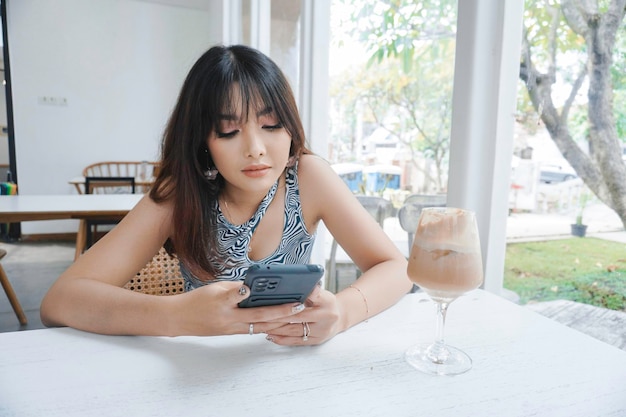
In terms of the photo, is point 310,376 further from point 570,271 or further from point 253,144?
point 570,271

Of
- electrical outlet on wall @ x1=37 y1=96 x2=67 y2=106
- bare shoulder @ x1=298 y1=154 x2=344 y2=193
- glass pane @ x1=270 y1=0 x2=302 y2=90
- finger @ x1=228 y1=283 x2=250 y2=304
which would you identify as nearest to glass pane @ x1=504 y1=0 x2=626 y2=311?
bare shoulder @ x1=298 y1=154 x2=344 y2=193

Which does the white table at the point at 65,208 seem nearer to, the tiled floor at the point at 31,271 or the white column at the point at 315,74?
the tiled floor at the point at 31,271

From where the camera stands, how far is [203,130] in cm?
100

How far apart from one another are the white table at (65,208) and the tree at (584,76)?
2326 millimetres

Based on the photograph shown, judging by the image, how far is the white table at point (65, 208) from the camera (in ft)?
7.78

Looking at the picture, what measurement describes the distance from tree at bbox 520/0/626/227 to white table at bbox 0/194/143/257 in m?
2.33

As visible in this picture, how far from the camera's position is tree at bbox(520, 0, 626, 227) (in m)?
0.83

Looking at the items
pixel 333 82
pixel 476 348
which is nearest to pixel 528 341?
pixel 476 348

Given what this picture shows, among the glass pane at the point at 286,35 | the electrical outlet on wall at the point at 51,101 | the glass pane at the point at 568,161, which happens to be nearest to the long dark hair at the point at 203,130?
the glass pane at the point at 568,161

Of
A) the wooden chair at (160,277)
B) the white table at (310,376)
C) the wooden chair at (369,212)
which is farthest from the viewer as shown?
the wooden chair at (369,212)

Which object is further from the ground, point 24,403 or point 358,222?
point 358,222

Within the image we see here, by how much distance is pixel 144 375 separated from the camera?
23.2 inches

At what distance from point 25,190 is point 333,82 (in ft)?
14.3

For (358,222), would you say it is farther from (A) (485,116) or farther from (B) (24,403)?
(B) (24,403)
